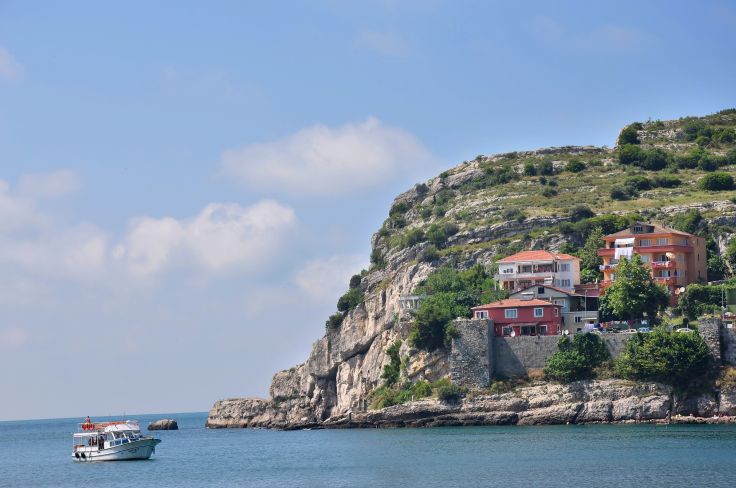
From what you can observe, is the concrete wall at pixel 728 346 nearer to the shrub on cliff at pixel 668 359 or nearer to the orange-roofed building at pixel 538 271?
the shrub on cliff at pixel 668 359

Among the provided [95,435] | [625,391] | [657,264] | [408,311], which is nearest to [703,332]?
[625,391]

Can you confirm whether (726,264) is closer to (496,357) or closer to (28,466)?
(496,357)

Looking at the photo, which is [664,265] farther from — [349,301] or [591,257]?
[349,301]

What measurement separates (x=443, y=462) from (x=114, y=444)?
23.2 metres

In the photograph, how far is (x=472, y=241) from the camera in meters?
103

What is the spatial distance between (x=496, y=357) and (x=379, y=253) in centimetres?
2978

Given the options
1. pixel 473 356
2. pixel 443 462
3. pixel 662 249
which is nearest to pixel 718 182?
pixel 662 249

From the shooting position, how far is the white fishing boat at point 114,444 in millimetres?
76062

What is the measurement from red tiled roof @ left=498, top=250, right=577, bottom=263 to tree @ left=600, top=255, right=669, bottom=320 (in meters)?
7.21

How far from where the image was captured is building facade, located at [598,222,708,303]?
89.3m

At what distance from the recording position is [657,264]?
89.4 meters

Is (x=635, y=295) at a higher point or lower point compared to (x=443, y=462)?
higher

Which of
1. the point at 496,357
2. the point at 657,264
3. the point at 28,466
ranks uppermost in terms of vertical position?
the point at 657,264

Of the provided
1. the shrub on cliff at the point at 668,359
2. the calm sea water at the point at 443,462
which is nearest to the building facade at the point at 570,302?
the shrub on cliff at the point at 668,359
